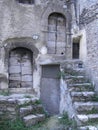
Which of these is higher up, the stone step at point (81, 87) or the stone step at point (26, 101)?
the stone step at point (81, 87)

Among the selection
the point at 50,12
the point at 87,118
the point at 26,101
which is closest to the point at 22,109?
the point at 26,101

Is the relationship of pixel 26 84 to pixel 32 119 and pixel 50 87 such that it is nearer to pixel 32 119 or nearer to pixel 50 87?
pixel 50 87

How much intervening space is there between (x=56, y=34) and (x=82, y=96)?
396 cm

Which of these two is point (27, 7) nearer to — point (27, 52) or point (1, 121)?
point (27, 52)

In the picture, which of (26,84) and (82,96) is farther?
(26,84)

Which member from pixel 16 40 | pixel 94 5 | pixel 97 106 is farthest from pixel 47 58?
pixel 97 106

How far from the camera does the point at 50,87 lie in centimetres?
1061

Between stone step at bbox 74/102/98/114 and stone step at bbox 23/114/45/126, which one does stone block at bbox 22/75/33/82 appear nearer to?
stone step at bbox 23/114/45/126

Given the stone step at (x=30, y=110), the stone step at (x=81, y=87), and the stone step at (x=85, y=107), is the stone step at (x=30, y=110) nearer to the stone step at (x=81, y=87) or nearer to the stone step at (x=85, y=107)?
the stone step at (x=81, y=87)

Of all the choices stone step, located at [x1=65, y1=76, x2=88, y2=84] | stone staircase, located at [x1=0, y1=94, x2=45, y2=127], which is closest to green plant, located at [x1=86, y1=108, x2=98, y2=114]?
stone step, located at [x1=65, y1=76, x2=88, y2=84]

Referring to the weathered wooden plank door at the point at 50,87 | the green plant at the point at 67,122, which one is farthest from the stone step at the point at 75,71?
the green plant at the point at 67,122

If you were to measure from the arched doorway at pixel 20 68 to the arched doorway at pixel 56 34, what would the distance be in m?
0.95

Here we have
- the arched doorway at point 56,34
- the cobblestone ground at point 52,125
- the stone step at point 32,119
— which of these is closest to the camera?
the cobblestone ground at point 52,125

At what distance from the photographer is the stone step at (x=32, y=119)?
7797 mm
